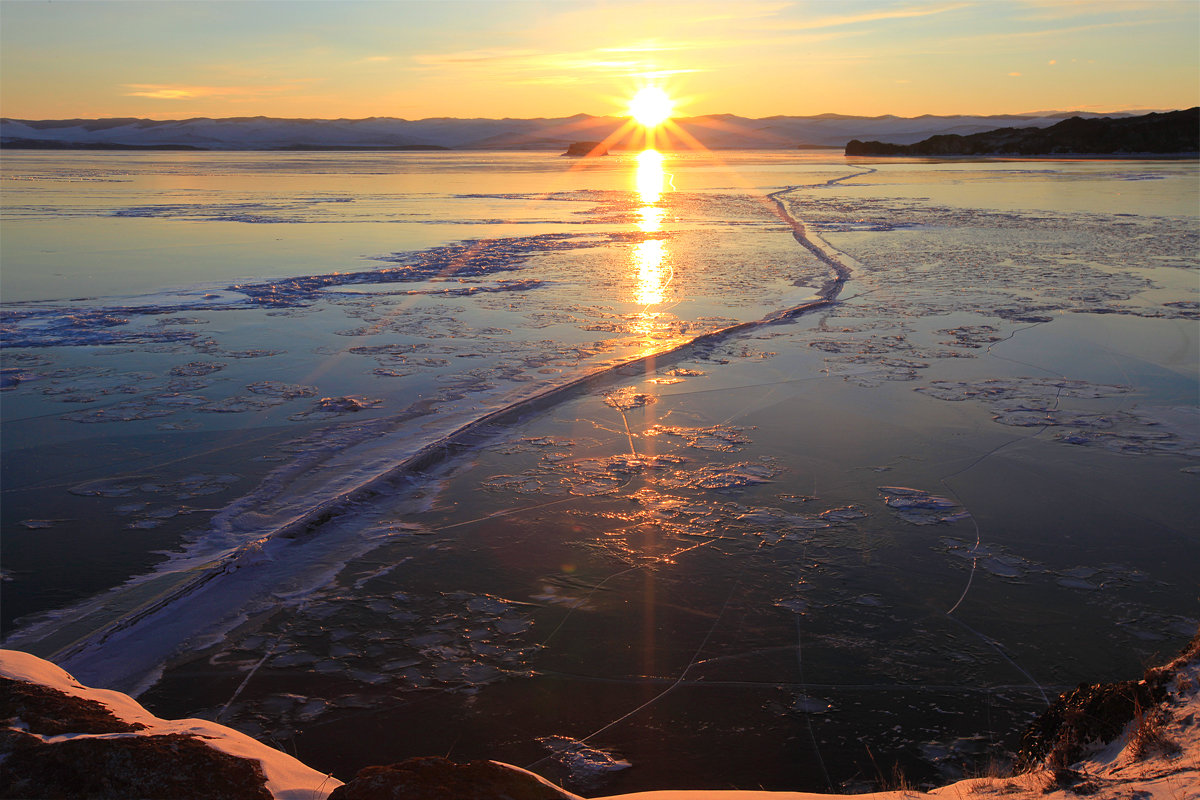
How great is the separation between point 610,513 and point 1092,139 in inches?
2489

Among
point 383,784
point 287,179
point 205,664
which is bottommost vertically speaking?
point 205,664

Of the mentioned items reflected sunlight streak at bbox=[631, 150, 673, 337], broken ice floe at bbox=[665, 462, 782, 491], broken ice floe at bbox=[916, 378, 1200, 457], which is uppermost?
reflected sunlight streak at bbox=[631, 150, 673, 337]

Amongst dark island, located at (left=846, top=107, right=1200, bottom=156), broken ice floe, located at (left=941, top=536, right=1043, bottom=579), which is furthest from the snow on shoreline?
dark island, located at (left=846, top=107, right=1200, bottom=156)

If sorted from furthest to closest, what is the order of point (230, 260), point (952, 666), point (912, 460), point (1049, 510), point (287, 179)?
1. point (287, 179)
2. point (230, 260)
3. point (912, 460)
4. point (1049, 510)
5. point (952, 666)

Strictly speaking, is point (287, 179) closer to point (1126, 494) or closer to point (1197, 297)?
point (1197, 297)

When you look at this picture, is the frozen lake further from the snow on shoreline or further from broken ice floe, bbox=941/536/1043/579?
the snow on shoreline

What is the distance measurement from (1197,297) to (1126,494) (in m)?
7.10

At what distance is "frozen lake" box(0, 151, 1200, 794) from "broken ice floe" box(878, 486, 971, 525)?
0.03 metres

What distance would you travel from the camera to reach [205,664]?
3301 mm

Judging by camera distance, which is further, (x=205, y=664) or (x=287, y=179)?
(x=287, y=179)

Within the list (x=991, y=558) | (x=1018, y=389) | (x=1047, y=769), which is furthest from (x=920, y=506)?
(x=1018, y=389)

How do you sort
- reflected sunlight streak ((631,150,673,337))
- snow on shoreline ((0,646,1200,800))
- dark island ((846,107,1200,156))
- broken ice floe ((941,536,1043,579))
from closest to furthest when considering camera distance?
1. snow on shoreline ((0,646,1200,800))
2. broken ice floe ((941,536,1043,579))
3. reflected sunlight streak ((631,150,673,337))
4. dark island ((846,107,1200,156))

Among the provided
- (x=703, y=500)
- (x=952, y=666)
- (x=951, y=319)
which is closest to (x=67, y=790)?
(x=952, y=666)

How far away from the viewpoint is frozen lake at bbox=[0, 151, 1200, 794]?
3.04m
